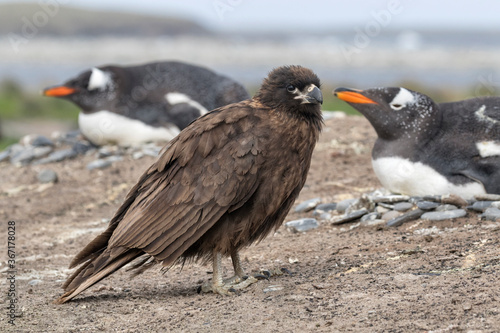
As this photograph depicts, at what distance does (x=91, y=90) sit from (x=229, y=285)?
760 centimetres

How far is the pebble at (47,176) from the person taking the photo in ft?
35.5

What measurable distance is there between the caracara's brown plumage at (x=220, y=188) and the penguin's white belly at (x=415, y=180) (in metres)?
2.06

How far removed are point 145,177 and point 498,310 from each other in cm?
298

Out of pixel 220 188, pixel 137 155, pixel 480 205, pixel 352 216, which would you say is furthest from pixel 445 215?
pixel 137 155

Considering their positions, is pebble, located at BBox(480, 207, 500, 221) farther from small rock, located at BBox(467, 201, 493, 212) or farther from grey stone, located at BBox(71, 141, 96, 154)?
grey stone, located at BBox(71, 141, 96, 154)

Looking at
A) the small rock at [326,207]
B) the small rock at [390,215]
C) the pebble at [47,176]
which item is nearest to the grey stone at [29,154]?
the pebble at [47,176]

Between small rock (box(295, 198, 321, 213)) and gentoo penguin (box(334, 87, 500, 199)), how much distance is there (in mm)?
901

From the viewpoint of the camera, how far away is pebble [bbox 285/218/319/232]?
7781 mm

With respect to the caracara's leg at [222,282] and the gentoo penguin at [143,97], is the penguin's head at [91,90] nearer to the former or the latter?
the gentoo penguin at [143,97]

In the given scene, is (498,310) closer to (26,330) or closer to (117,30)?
(26,330)

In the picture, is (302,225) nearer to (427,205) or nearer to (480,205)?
(427,205)

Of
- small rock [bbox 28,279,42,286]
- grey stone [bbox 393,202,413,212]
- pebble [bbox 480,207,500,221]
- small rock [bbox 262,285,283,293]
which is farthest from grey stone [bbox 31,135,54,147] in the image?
pebble [bbox 480,207,500,221]

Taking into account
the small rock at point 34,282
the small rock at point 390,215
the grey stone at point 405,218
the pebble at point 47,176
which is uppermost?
the grey stone at point 405,218

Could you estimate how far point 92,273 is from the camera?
225 inches
